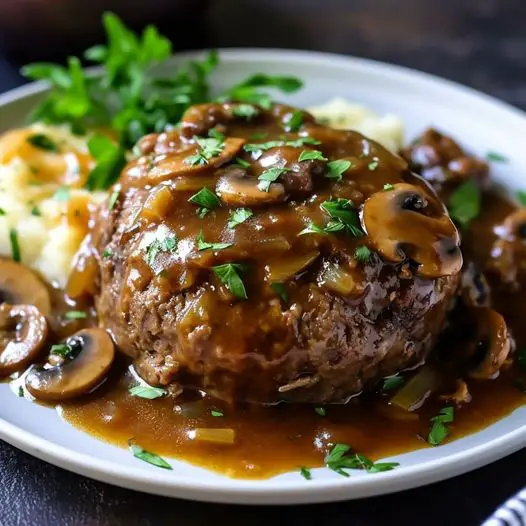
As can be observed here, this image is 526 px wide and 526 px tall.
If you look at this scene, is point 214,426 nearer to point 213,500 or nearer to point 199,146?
point 213,500

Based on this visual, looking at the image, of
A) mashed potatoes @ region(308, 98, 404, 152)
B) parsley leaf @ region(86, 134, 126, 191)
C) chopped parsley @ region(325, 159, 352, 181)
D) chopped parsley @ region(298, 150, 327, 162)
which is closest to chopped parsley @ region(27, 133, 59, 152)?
parsley leaf @ region(86, 134, 126, 191)

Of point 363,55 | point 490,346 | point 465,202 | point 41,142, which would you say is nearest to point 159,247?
point 490,346

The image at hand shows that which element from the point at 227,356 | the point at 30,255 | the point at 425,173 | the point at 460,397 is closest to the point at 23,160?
the point at 30,255

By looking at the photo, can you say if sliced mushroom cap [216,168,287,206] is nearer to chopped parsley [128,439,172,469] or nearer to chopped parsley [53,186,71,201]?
chopped parsley [128,439,172,469]

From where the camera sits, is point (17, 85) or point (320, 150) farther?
point (17, 85)

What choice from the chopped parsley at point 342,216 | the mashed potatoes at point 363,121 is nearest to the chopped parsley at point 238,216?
the chopped parsley at point 342,216

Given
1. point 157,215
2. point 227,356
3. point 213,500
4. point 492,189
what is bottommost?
point 492,189

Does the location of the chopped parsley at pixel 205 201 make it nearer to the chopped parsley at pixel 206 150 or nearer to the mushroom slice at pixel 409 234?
the chopped parsley at pixel 206 150
